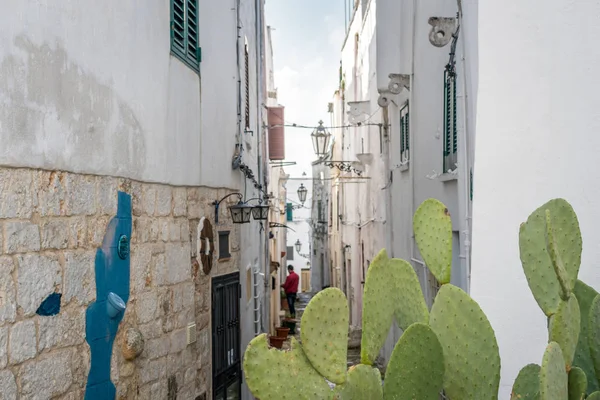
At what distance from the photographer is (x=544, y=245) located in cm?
311

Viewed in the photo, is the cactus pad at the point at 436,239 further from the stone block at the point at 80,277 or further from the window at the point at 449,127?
the window at the point at 449,127

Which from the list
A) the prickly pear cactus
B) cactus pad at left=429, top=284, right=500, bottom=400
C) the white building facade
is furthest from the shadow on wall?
cactus pad at left=429, top=284, right=500, bottom=400

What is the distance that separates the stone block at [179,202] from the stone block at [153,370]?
51.4 inches

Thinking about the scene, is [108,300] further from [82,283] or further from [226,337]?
[226,337]

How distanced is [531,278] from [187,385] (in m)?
4.04

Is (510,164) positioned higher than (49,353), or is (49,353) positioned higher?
(510,164)

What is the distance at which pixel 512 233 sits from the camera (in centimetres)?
414

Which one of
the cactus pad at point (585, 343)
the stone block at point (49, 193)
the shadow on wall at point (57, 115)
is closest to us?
the cactus pad at point (585, 343)

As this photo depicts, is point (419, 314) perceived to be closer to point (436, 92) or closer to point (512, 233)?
point (512, 233)

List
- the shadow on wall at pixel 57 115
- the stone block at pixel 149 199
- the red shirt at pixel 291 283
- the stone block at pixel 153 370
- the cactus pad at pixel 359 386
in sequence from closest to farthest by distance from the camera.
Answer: the cactus pad at pixel 359 386 → the shadow on wall at pixel 57 115 → the stone block at pixel 153 370 → the stone block at pixel 149 199 → the red shirt at pixel 291 283

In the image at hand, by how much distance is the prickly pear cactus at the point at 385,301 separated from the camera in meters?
3.16

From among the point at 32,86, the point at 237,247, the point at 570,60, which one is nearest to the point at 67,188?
the point at 32,86

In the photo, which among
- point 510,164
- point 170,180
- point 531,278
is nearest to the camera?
point 531,278

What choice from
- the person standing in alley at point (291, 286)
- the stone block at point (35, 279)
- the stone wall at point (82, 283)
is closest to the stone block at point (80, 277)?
the stone wall at point (82, 283)
